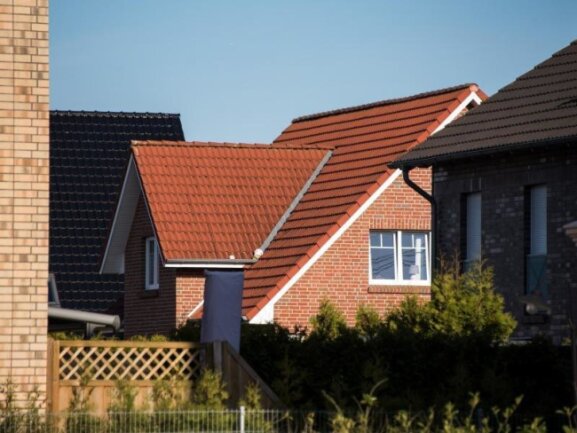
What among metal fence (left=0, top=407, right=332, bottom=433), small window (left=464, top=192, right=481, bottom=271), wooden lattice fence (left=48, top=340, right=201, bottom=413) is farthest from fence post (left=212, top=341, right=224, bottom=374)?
small window (left=464, top=192, right=481, bottom=271)

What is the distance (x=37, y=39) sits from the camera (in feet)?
65.5

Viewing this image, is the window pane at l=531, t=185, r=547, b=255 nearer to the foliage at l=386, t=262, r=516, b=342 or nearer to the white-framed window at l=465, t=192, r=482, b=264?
the white-framed window at l=465, t=192, r=482, b=264

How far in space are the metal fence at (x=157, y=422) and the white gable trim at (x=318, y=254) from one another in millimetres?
15537

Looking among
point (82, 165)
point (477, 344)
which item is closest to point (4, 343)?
point (477, 344)

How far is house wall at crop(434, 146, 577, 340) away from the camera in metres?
30.9

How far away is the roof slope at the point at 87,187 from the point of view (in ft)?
150

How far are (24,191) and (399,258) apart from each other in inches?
765

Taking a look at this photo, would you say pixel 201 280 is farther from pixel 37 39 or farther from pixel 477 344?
pixel 37 39

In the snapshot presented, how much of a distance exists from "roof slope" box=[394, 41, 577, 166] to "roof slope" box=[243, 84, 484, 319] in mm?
3080

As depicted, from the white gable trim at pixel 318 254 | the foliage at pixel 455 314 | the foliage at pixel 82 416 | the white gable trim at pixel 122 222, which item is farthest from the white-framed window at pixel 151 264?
the foliage at pixel 82 416

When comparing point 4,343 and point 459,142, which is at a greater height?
point 459,142

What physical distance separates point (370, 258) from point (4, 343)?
19253mm

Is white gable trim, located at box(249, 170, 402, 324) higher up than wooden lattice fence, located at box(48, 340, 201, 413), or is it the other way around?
white gable trim, located at box(249, 170, 402, 324)

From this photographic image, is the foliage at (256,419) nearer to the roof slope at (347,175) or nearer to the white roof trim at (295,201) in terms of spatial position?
the roof slope at (347,175)
